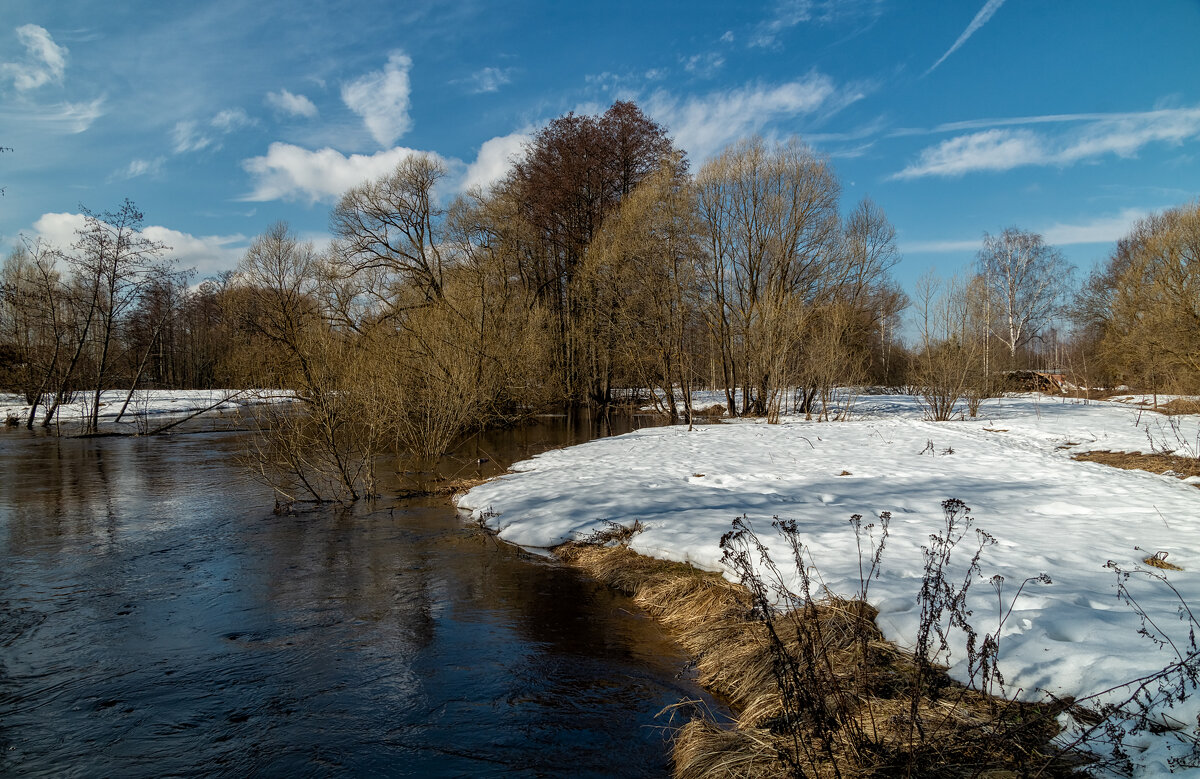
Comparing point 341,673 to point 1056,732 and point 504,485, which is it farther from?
point 504,485

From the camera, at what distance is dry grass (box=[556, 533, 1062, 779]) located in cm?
266

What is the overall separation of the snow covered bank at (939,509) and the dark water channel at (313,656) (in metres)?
1.43

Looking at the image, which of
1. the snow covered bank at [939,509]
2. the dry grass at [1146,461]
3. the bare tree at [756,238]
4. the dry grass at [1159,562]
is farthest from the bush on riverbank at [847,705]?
the bare tree at [756,238]

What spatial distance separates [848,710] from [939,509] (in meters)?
5.08

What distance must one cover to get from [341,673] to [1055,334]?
180 feet

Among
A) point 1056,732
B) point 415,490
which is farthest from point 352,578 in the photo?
point 1056,732

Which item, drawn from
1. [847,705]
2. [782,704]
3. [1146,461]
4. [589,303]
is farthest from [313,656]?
[589,303]

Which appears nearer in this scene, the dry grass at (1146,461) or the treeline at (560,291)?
the dry grass at (1146,461)

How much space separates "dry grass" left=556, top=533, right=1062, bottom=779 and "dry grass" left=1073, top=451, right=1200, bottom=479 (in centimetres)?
781

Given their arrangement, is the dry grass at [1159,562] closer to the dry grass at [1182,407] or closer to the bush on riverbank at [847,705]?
the bush on riverbank at [847,705]

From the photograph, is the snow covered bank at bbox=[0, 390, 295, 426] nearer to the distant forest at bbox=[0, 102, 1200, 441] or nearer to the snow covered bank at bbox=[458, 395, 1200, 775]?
the distant forest at bbox=[0, 102, 1200, 441]

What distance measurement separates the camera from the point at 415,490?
11.1m

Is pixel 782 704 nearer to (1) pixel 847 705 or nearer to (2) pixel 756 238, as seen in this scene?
(1) pixel 847 705

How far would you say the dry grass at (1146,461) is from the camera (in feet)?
29.1
